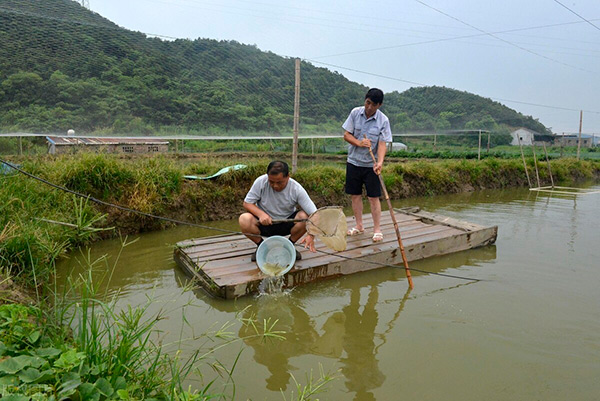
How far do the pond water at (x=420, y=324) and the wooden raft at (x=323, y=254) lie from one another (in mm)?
113

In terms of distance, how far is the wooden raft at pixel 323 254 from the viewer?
328 centimetres

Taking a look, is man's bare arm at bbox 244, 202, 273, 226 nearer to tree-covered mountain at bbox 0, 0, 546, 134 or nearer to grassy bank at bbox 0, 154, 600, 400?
grassy bank at bbox 0, 154, 600, 400

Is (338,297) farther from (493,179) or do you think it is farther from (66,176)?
(493,179)

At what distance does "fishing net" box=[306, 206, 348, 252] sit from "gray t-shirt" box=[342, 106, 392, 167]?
1.13 m

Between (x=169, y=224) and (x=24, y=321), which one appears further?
(x=169, y=224)

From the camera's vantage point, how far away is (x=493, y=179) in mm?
11781

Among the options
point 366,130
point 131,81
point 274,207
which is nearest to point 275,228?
point 274,207

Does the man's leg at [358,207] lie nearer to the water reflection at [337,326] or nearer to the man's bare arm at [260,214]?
the water reflection at [337,326]

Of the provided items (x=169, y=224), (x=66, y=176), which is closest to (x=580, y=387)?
(x=169, y=224)

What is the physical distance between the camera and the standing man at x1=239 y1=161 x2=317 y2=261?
11.5 feet

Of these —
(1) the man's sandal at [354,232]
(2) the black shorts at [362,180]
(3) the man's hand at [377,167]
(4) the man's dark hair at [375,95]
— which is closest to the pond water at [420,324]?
(1) the man's sandal at [354,232]

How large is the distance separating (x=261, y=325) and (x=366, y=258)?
1426 mm

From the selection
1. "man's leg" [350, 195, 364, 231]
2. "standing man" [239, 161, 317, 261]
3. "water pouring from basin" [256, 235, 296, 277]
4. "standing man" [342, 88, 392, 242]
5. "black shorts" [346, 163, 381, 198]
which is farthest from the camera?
"man's leg" [350, 195, 364, 231]

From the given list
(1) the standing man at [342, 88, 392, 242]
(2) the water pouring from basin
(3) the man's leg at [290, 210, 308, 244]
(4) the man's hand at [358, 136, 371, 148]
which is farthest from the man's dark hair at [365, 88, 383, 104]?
(2) the water pouring from basin
